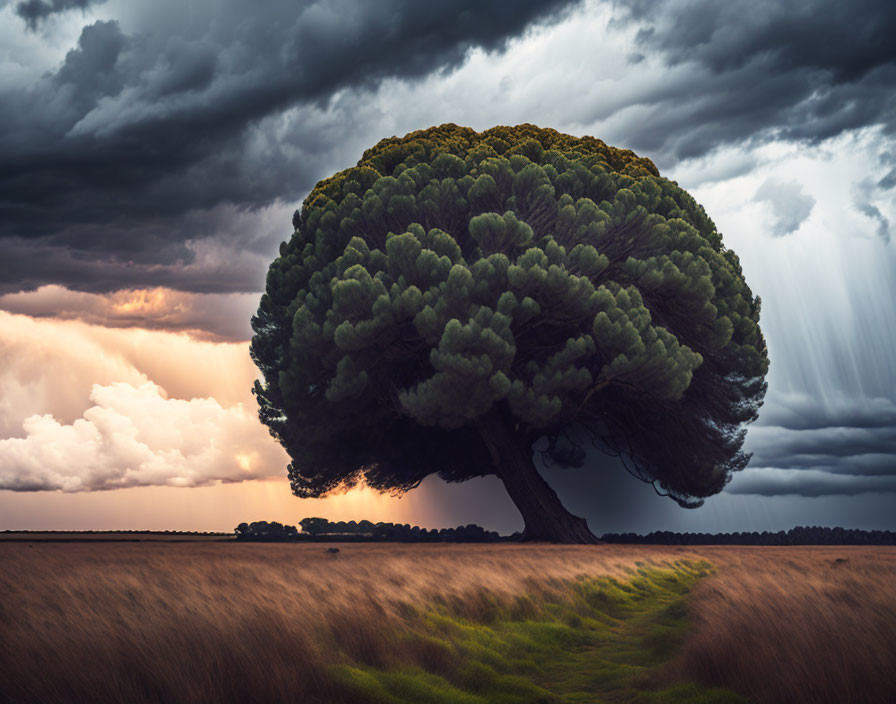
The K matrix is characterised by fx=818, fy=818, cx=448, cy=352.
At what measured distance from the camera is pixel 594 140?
35000 millimetres

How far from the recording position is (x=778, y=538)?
3841 cm

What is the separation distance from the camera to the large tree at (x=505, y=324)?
83.6 ft

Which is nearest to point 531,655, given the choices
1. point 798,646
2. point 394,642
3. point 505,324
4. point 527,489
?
point 394,642

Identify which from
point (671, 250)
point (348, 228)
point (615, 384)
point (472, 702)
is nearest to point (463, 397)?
point (615, 384)

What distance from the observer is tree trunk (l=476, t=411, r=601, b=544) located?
3019 cm

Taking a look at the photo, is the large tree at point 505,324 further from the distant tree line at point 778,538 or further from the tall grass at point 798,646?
the tall grass at point 798,646

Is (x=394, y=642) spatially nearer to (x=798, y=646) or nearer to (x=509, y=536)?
(x=798, y=646)

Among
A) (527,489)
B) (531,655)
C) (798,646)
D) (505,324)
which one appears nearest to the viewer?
(798,646)

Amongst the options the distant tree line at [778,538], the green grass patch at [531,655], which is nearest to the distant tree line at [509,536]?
the distant tree line at [778,538]

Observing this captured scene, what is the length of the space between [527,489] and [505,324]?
8.52m

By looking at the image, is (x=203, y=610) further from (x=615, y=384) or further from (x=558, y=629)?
(x=615, y=384)

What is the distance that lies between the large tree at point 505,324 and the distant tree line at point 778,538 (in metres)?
2.94

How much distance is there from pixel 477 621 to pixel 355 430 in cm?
2104

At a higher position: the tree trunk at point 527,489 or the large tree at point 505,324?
the large tree at point 505,324
